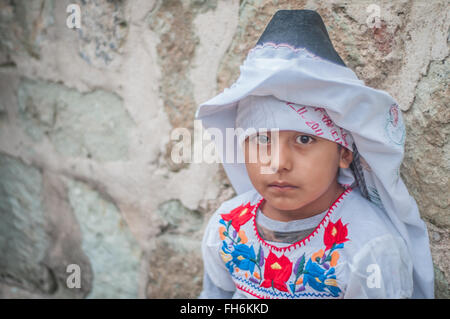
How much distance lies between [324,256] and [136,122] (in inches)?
27.1

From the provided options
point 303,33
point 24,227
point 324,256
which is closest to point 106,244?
point 24,227

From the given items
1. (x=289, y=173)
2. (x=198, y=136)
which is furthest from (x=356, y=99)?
(x=198, y=136)

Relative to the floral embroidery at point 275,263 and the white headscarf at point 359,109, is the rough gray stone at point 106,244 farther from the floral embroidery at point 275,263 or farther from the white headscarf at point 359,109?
the white headscarf at point 359,109

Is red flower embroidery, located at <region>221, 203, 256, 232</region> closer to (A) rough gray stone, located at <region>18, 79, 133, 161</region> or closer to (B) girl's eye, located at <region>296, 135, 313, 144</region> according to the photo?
(B) girl's eye, located at <region>296, 135, 313, 144</region>

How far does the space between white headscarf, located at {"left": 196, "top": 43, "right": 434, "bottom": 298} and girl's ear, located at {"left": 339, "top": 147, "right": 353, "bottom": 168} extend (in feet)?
0.06

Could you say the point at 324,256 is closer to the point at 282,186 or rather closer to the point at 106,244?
the point at 282,186

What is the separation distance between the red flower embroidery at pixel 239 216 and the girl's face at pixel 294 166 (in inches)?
5.7

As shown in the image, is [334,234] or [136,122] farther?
[136,122]

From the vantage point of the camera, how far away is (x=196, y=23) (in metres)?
1.17

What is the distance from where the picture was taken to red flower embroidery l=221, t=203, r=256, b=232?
3.39ft

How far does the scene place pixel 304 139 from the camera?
0.87 m

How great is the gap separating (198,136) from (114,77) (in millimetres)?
322

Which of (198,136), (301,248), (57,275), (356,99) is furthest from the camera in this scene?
(57,275)
